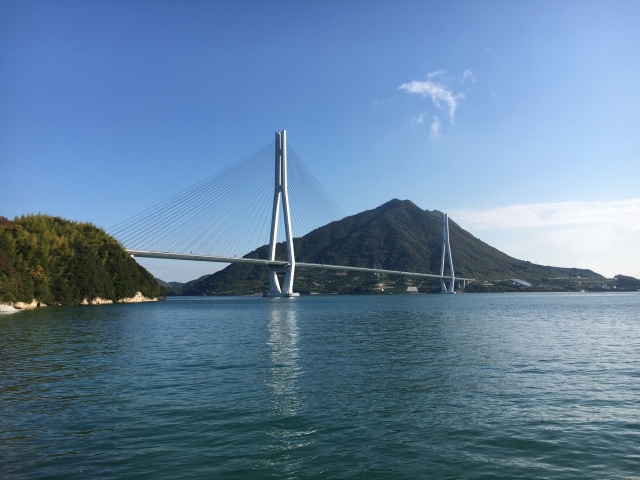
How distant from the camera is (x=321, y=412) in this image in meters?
8.81

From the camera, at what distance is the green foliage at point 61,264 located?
4591cm

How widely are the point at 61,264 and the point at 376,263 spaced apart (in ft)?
429

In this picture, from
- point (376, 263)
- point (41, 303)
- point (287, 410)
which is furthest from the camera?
point (376, 263)

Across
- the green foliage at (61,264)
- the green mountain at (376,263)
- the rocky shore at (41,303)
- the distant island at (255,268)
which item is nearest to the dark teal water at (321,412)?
the rocky shore at (41,303)

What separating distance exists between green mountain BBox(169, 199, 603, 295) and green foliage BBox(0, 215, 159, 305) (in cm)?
7576

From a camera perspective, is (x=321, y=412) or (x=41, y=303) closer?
(x=321, y=412)

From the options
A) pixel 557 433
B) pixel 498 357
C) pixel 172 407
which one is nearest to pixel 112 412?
pixel 172 407

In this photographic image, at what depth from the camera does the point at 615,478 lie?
587cm

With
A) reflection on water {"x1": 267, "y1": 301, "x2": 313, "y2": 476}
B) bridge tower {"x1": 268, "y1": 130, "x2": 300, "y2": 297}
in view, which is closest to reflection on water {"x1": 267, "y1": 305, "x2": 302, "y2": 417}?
reflection on water {"x1": 267, "y1": 301, "x2": 313, "y2": 476}

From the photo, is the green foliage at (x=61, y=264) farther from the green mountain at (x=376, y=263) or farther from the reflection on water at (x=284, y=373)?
the green mountain at (x=376, y=263)

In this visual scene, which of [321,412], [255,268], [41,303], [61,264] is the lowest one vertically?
[321,412]

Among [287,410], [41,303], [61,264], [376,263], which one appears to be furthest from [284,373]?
[376,263]

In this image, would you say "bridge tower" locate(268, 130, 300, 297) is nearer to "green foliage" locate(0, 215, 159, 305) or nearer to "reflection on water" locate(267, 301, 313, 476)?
"green foliage" locate(0, 215, 159, 305)

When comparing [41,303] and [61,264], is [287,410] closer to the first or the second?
[41,303]
